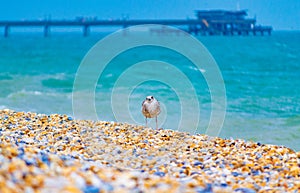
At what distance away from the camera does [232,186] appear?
3914 millimetres

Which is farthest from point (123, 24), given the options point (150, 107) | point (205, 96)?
point (150, 107)

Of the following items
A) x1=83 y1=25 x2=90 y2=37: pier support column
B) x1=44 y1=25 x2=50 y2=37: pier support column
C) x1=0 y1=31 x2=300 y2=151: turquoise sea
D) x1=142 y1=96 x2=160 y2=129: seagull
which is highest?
x1=83 y1=25 x2=90 y2=37: pier support column

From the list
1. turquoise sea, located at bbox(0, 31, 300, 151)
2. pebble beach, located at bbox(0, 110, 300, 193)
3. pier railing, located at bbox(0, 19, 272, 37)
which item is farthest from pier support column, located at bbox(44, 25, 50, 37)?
pebble beach, located at bbox(0, 110, 300, 193)

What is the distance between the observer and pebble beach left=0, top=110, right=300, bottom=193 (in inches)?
120

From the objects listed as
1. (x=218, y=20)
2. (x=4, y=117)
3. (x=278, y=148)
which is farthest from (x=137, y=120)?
(x=218, y=20)

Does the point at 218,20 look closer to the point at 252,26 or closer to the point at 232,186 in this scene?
the point at 252,26

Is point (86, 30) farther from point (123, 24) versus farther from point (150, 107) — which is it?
point (150, 107)

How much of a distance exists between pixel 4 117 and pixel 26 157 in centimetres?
412

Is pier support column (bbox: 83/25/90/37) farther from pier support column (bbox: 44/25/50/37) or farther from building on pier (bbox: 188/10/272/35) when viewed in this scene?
building on pier (bbox: 188/10/272/35)

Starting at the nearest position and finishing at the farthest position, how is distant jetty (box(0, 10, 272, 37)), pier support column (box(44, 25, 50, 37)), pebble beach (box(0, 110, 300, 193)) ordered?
pebble beach (box(0, 110, 300, 193))
distant jetty (box(0, 10, 272, 37))
pier support column (box(44, 25, 50, 37))

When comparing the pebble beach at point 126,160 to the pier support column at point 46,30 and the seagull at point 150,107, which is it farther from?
the pier support column at point 46,30

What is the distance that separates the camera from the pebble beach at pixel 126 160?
9.96 feet

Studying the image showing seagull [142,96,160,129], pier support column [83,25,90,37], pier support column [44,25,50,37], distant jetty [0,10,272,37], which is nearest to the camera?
seagull [142,96,160,129]

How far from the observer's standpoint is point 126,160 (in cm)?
504
